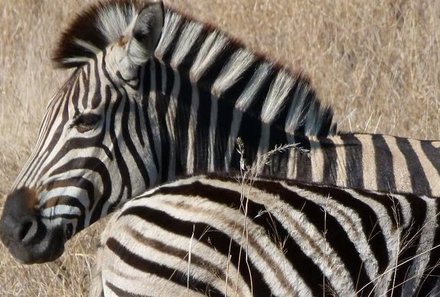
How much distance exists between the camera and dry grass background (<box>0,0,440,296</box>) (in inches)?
280

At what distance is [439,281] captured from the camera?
11.2ft

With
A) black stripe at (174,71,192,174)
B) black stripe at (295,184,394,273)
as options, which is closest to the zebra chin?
black stripe at (174,71,192,174)

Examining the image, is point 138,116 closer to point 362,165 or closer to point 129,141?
point 129,141

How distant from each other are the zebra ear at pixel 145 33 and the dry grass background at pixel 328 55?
6.27ft

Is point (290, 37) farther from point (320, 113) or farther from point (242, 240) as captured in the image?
point (242, 240)

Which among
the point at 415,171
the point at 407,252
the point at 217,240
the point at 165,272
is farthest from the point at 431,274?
the point at 415,171

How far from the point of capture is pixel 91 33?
16.2ft

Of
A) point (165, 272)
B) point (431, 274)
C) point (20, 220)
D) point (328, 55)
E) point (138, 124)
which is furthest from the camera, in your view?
point (328, 55)

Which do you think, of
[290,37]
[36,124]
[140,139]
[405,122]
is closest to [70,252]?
[140,139]

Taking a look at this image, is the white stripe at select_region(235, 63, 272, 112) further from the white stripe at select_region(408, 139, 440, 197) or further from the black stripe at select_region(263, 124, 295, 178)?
the white stripe at select_region(408, 139, 440, 197)

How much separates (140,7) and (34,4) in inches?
197

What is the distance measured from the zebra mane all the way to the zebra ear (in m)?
0.17

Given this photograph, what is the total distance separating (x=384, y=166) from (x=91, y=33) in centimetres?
146

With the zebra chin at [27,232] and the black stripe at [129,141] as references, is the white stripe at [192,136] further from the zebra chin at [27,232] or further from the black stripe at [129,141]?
the zebra chin at [27,232]
